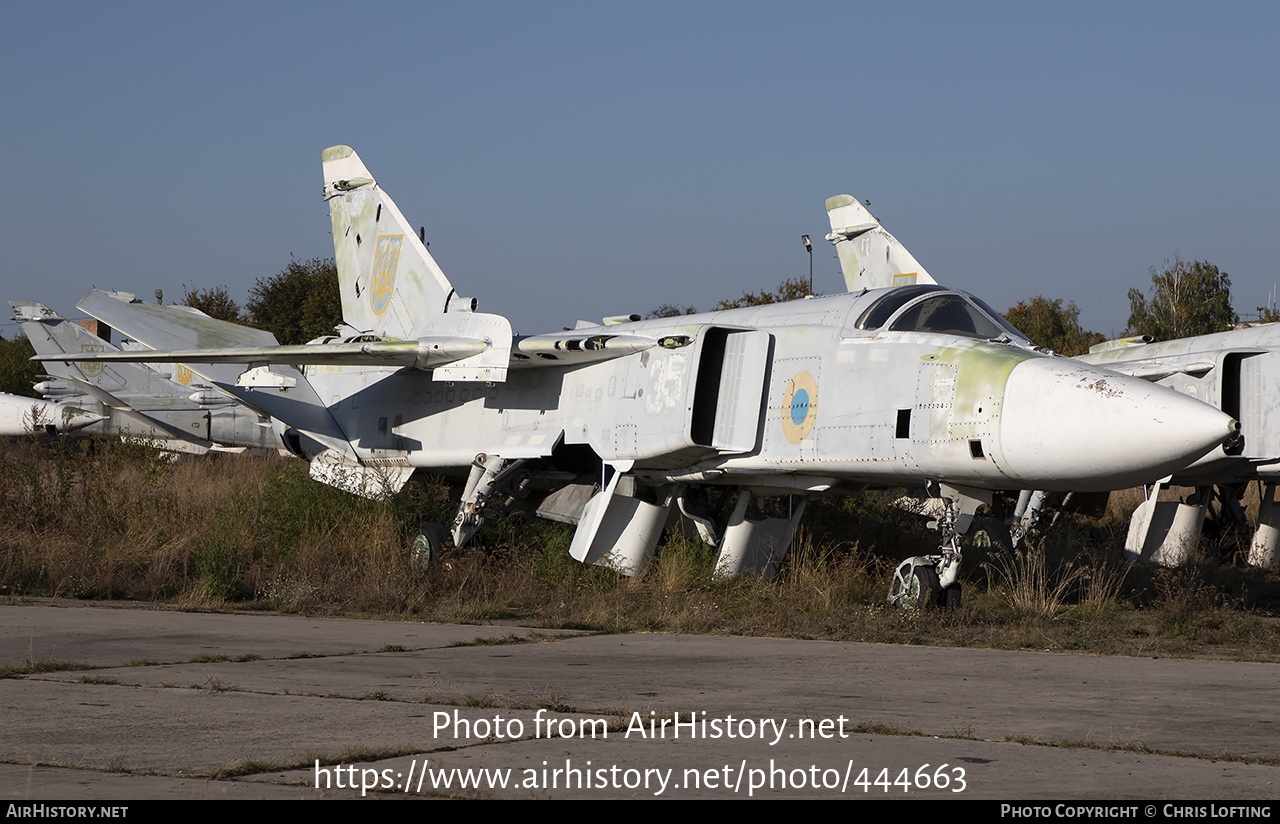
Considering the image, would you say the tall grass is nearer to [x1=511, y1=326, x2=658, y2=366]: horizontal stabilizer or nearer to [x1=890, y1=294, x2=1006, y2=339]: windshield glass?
[x1=511, y1=326, x2=658, y2=366]: horizontal stabilizer

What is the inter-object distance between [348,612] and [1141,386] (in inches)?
269

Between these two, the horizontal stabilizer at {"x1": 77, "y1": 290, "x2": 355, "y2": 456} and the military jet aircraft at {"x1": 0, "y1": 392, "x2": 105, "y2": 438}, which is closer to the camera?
the horizontal stabilizer at {"x1": 77, "y1": 290, "x2": 355, "y2": 456}

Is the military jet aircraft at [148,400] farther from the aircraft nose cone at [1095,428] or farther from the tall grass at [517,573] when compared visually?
the aircraft nose cone at [1095,428]

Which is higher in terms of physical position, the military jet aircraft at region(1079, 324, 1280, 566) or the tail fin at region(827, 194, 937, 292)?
the tail fin at region(827, 194, 937, 292)

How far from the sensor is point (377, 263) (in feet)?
54.7

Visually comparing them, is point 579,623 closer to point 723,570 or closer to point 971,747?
point 723,570

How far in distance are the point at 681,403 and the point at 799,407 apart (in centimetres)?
121

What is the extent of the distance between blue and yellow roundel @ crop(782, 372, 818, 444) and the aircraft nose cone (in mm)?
2060

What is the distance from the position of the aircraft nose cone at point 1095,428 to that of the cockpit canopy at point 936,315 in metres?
1.01

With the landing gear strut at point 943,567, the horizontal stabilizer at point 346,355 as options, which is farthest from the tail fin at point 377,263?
the landing gear strut at point 943,567

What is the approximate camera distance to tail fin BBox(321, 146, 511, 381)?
15852mm


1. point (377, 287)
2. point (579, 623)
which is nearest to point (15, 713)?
point (579, 623)

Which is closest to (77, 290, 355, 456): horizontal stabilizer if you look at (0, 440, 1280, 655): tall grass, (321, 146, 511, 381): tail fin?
(0, 440, 1280, 655): tall grass

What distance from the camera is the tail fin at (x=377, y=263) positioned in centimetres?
1585
